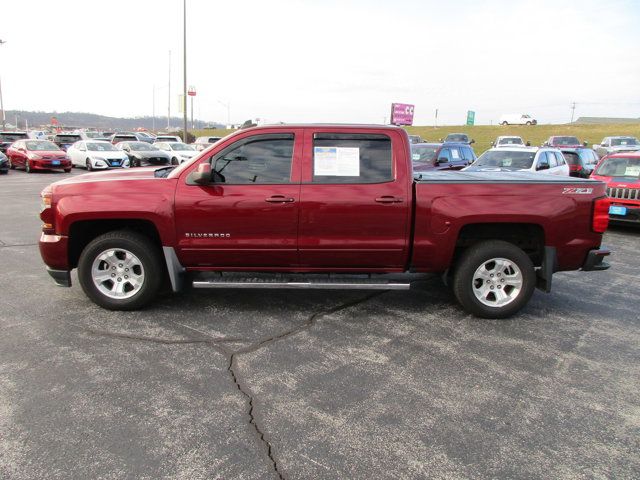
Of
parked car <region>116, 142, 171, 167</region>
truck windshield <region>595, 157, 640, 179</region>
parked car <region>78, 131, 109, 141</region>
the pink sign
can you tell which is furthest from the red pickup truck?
the pink sign

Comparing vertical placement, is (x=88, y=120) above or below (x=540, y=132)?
above

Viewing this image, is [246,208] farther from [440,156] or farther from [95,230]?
[440,156]

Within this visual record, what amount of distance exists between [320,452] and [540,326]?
2.93 meters

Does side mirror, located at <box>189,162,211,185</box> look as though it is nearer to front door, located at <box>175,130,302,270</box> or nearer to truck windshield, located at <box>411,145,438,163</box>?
front door, located at <box>175,130,302,270</box>

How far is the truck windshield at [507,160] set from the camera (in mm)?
11297

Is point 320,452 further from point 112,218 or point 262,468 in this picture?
point 112,218

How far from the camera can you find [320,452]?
2670 millimetres

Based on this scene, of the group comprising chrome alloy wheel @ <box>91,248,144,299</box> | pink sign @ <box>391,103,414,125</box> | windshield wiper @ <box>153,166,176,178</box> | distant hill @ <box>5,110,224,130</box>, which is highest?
distant hill @ <box>5,110,224,130</box>

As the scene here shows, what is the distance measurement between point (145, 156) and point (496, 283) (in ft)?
68.3

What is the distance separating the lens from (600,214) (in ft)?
14.9

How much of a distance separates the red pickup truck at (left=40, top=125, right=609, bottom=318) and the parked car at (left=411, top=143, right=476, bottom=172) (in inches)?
329

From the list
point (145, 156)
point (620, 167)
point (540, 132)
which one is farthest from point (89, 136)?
point (540, 132)

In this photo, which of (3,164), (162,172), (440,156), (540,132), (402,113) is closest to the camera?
(162,172)

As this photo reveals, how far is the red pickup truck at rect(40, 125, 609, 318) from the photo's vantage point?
14.7 feet
